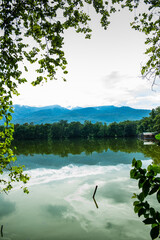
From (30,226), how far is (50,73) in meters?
10.3

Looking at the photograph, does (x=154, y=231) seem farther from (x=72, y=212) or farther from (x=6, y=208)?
(x=6, y=208)

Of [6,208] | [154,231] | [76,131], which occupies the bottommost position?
[6,208]

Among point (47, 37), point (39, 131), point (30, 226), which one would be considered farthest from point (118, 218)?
point (39, 131)

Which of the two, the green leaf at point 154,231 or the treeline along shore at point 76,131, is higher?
the green leaf at point 154,231

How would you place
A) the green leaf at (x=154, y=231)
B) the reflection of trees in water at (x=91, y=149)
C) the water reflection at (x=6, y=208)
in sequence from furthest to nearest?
the reflection of trees in water at (x=91, y=149)
the water reflection at (x=6, y=208)
the green leaf at (x=154, y=231)

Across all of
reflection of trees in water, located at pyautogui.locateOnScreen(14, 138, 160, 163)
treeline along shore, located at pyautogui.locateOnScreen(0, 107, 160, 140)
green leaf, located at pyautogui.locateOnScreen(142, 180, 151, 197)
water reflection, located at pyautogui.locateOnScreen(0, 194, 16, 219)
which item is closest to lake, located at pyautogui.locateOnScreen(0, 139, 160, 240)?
water reflection, located at pyautogui.locateOnScreen(0, 194, 16, 219)

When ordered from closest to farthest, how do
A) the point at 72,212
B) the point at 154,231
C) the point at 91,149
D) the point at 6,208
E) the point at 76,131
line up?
the point at 154,231
the point at 72,212
the point at 6,208
the point at 91,149
the point at 76,131

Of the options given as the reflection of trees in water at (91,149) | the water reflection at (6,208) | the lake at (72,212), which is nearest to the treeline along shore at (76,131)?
the reflection of trees in water at (91,149)

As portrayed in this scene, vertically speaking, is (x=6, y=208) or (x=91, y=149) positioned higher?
(x=6, y=208)

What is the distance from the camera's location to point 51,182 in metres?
18.4

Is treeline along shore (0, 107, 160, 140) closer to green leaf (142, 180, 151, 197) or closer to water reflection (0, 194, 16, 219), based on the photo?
water reflection (0, 194, 16, 219)

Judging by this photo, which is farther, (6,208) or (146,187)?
(6,208)

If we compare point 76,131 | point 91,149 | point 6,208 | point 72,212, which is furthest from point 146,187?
point 76,131

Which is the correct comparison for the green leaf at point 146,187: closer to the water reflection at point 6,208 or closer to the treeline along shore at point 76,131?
A: the water reflection at point 6,208
